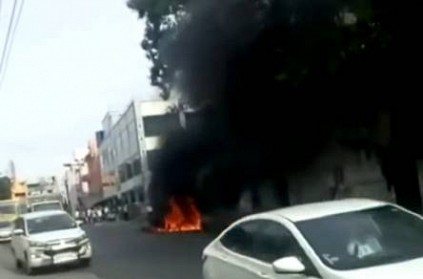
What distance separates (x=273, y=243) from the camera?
9.26 metres

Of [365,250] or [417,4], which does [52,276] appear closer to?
[417,4]

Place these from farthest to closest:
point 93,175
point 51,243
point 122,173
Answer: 1. point 93,175
2. point 122,173
3. point 51,243

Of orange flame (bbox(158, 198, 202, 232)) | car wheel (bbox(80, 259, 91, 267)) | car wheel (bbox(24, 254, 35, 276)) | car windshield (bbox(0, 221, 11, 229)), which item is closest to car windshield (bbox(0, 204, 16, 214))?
car windshield (bbox(0, 221, 11, 229))

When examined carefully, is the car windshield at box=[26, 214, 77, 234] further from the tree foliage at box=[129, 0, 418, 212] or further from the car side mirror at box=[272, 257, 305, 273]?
the car side mirror at box=[272, 257, 305, 273]

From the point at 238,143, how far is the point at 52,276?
10.1 meters

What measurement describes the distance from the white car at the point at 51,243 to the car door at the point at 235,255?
15220 mm

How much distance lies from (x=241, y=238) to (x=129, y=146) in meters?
79.0

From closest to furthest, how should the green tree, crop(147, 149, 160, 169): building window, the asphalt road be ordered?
the asphalt road, crop(147, 149, 160, 169): building window, the green tree

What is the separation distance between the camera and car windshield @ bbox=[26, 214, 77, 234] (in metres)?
26.6

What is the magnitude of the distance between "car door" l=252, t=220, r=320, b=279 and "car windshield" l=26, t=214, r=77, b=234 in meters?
17.6

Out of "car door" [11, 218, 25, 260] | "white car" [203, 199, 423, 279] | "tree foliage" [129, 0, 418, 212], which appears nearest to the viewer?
"white car" [203, 199, 423, 279]

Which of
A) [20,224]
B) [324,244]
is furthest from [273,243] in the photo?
[20,224]

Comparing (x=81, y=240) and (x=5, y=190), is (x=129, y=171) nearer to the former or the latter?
(x=5, y=190)

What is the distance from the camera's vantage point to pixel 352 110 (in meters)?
23.4
